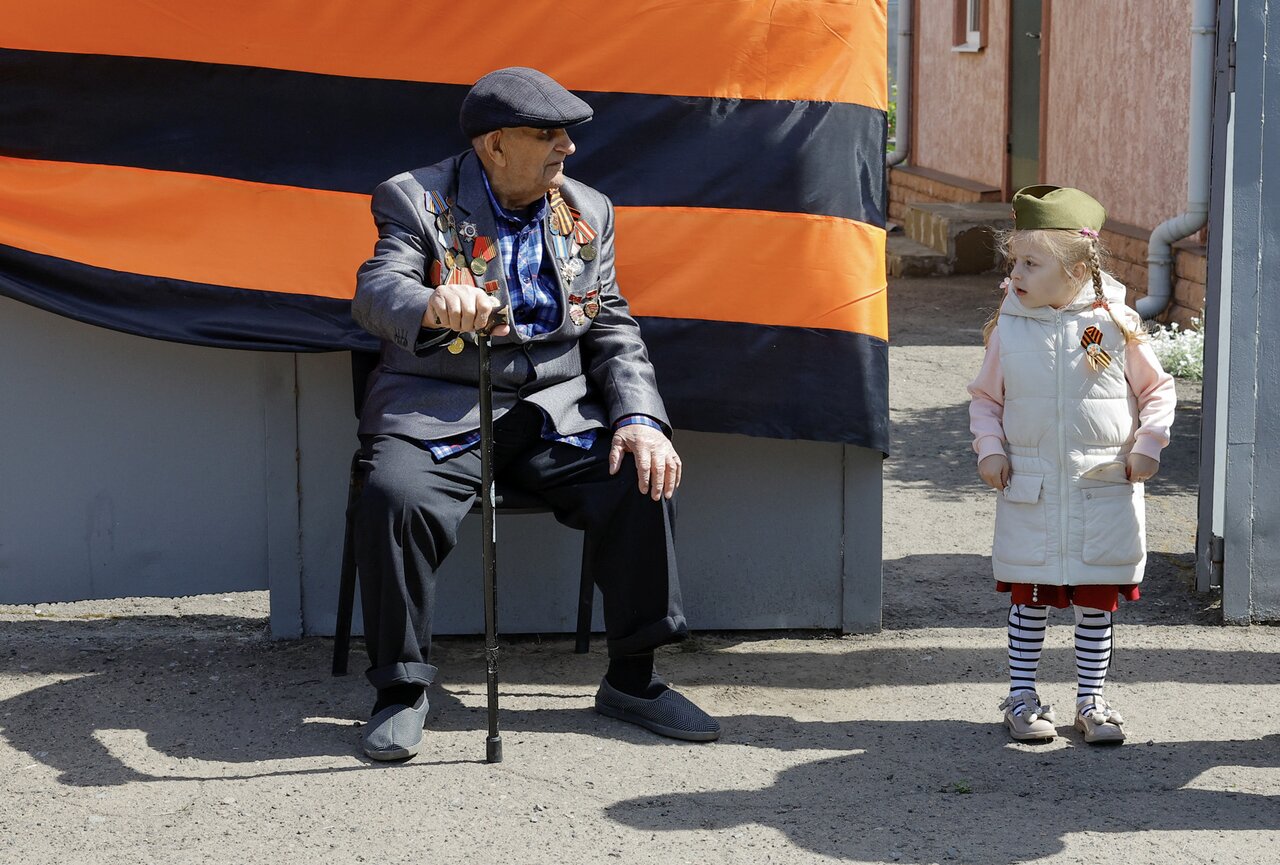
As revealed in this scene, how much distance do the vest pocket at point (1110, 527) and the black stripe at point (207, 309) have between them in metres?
1.81

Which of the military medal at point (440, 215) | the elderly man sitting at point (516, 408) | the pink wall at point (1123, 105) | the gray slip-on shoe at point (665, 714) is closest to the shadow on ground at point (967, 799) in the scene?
the gray slip-on shoe at point (665, 714)

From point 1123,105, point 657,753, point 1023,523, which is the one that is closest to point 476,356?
point 657,753

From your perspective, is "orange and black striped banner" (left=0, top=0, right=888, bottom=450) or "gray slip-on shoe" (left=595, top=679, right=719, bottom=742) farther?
"orange and black striped banner" (left=0, top=0, right=888, bottom=450)

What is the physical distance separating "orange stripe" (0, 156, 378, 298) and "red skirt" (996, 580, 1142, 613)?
182cm

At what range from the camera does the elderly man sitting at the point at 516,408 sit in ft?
11.7

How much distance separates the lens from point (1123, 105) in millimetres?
10539

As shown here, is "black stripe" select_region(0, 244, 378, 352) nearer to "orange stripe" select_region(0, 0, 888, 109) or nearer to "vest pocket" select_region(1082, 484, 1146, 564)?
"orange stripe" select_region(0, 0, 888, 109)

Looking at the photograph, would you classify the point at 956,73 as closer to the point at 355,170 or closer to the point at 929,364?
the point at 929,364

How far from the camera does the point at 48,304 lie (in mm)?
4066

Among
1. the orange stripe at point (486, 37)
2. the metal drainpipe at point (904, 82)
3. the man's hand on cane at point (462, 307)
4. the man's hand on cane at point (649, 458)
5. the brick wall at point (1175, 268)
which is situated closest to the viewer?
the man's hand on cane at point (462, 307)

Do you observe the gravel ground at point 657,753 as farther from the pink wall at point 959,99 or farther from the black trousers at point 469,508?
the pink wall at point 959,99

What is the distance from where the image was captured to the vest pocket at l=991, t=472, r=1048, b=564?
3.58 m

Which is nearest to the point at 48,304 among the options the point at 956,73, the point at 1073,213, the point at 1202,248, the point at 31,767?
the point at 31,767

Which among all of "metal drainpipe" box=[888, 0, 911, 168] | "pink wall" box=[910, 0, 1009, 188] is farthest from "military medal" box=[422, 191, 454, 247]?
"metal drainpipe" box=[888, 0, 911, 168]
